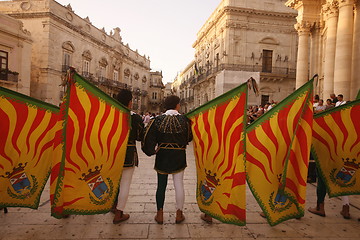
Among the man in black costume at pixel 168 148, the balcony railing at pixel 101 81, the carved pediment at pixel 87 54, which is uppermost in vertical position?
the carved pediment at pixel 87 54

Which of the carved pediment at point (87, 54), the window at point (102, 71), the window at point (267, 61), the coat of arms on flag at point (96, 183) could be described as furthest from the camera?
the window at point (102, 71)

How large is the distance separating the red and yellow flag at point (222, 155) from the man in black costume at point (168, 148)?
246 mm

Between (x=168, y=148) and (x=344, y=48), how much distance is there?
34.6 feet

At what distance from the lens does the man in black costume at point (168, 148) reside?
3674 millimetres

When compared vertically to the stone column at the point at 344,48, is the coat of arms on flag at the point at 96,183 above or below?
below

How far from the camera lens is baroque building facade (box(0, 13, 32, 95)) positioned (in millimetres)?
19219

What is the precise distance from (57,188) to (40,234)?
59 centimetres

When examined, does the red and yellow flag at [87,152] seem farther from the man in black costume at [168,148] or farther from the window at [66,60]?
the window at [66,60]

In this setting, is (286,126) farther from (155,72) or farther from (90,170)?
(155,72)

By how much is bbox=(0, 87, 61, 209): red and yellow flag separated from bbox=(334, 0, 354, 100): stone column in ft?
37.1

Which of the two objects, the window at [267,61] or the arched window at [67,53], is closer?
the window at [267,61]

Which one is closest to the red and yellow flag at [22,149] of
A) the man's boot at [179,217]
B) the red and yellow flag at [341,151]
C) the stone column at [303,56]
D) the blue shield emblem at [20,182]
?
the blue shield emblem at [20,182]

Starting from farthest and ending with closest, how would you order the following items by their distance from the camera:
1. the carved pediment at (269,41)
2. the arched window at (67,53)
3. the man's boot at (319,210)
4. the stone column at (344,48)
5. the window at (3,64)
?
the arched window at (67,53) < the carved pediment at (269,41) < the window at (3,64) < the stone column at (344,48) < the man's boot at (319,210)

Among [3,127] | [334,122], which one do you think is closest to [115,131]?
[3,127]
